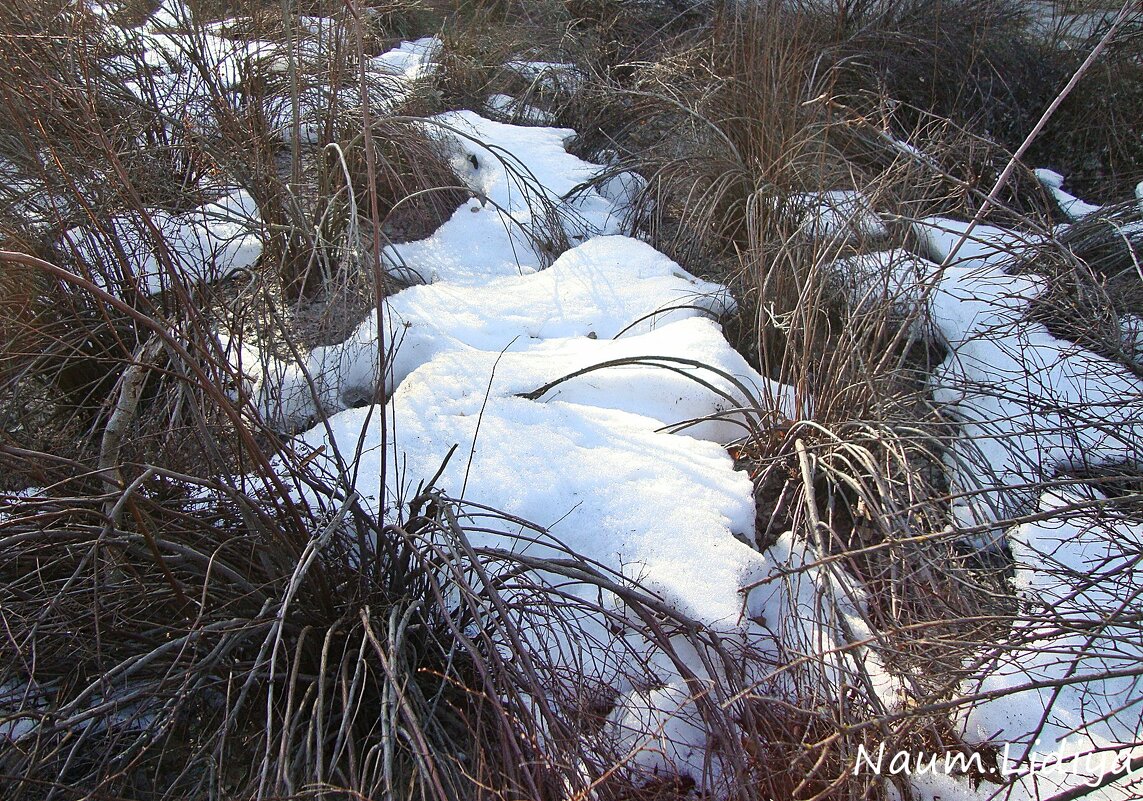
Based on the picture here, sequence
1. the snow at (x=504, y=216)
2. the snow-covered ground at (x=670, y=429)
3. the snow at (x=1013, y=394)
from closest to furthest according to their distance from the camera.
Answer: the snow-covered ground at (x=670, y=429) → the snow at (x=1013, y=394) → the snow at (x=504, y=216)

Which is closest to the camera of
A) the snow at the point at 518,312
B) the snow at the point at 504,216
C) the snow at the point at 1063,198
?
the snow at the point at 518,312

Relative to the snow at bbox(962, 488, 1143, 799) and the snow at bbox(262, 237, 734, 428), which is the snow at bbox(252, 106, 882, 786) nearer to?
the snow at bbox(262, 237, 734, 428)

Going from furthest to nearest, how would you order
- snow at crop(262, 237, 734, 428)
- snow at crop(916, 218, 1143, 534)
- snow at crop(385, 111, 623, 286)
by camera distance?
snow at crop(385, 111, 623, 286)
snow at crop(262, 237, 734, 428)
snow at crop(916, 218, 1143, 534)

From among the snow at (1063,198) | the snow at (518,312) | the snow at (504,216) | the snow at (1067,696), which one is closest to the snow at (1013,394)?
the snow at (1067,696)

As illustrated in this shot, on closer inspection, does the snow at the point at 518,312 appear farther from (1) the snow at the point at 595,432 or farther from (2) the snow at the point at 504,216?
(2) the snow at the point at 504,216

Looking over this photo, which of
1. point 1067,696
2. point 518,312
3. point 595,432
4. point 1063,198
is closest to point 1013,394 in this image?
point 1067,696

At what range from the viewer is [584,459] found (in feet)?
7.27

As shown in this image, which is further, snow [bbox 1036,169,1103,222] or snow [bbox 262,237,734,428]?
snow [bbox 1036,169,1103,222]

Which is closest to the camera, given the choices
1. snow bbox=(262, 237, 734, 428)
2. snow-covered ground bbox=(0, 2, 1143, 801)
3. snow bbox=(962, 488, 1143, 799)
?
snow bbox=(962, 488, 1143, 799)

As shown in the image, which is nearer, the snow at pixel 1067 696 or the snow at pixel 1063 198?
the snow at pixel 1067 696

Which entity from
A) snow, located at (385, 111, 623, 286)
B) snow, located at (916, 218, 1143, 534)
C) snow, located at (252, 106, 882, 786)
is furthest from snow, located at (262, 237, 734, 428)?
snow, located at (916, 218, 1143, 534)

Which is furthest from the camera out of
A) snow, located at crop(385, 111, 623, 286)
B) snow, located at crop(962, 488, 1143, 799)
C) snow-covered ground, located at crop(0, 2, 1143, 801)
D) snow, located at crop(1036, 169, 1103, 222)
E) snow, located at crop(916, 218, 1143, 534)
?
snow, located at crop(1036, 169, 1103, 222)

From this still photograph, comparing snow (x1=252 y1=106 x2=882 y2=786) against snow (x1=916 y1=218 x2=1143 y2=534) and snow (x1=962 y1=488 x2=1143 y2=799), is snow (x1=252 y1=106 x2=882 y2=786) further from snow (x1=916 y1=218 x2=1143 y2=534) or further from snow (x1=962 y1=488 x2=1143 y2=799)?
snow (x1=916 y1=218 x2=1143 y2=534)

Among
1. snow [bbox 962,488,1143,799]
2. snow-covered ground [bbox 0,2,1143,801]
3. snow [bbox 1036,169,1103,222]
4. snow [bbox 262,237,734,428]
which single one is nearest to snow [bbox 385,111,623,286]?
snow-covered ground [bbox 0,2,1143,801]
